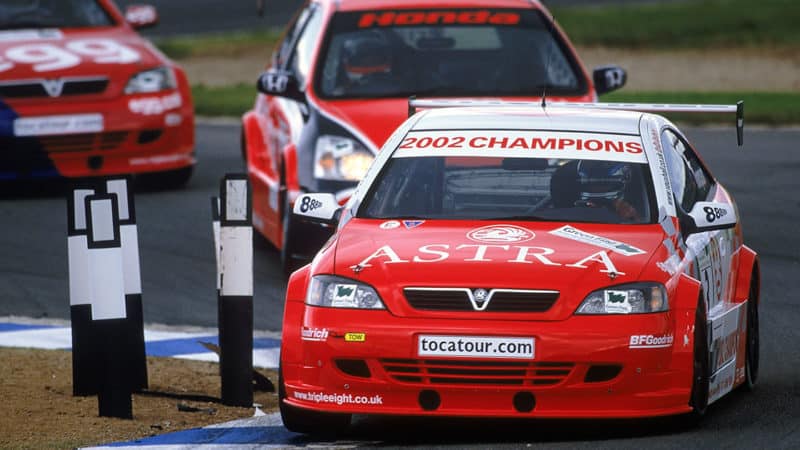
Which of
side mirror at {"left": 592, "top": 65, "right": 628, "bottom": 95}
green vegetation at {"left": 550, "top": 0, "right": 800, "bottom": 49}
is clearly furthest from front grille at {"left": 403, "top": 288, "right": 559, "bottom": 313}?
green vegetation at {"left": 550, "top": 0, "right": 800, "bottom": 49}

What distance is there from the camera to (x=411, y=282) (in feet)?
27.0

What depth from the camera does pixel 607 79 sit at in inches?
554

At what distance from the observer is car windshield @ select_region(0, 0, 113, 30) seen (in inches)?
688

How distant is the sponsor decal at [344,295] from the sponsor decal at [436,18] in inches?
236

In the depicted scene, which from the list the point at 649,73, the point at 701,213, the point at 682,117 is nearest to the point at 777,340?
the point at 701,213

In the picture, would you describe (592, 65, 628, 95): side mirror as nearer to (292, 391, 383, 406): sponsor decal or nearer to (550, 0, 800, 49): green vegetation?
(292, 391, 383, 406): sponsor decal

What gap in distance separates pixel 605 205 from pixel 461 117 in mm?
946

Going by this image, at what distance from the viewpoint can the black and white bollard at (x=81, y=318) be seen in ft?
31.2

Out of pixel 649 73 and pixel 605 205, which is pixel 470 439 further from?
pixel 649 73

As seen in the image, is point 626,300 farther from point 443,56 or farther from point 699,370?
point 443,56

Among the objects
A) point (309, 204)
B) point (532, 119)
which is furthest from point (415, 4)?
point (309, 204)

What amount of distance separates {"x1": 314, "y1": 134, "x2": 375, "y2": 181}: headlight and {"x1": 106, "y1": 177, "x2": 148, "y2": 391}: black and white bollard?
10.4ft

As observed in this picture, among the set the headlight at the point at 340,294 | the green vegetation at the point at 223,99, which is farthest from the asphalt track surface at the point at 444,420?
the green vegetation at the point at 223,99

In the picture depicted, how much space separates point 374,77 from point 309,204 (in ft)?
14.3
